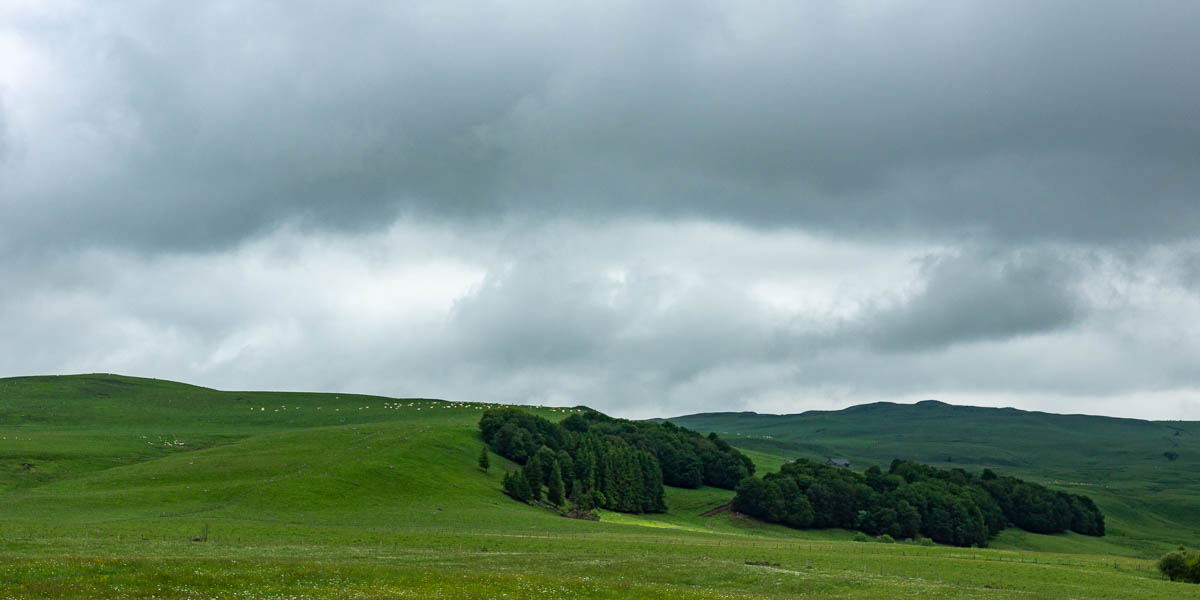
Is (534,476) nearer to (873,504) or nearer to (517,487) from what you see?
(517,487)

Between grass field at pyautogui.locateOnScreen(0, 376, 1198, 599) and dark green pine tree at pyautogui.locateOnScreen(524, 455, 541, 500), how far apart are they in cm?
583

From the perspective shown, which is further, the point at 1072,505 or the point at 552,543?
the point at 1072,505

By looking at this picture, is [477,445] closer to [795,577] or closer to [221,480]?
[221,480]

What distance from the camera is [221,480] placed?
121875 mm

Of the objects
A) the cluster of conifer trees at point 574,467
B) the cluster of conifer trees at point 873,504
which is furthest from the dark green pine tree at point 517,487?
the cluster of conifer trees at point 873,504

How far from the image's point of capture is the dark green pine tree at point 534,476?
143 metres

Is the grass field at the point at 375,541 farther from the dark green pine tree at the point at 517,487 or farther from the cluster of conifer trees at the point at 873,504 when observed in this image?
the cluster of conifer trees at the point at 873,504

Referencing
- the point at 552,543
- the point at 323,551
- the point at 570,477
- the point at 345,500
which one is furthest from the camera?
the point at 570,477

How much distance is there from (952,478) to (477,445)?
108610 mm

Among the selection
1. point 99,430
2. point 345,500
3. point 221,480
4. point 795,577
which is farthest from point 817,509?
point 99,430

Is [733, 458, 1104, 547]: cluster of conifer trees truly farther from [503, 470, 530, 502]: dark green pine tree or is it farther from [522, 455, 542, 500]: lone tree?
[503, 470, 530, 502]: dark green pine tree

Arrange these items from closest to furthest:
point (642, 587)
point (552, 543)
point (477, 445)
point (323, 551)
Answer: point (642, 587)
point (323, 551)
point (552, 543)
point (477, 445)

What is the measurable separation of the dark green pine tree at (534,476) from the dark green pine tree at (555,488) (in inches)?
88.0

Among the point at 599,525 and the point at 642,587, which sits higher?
the point at 642,587
